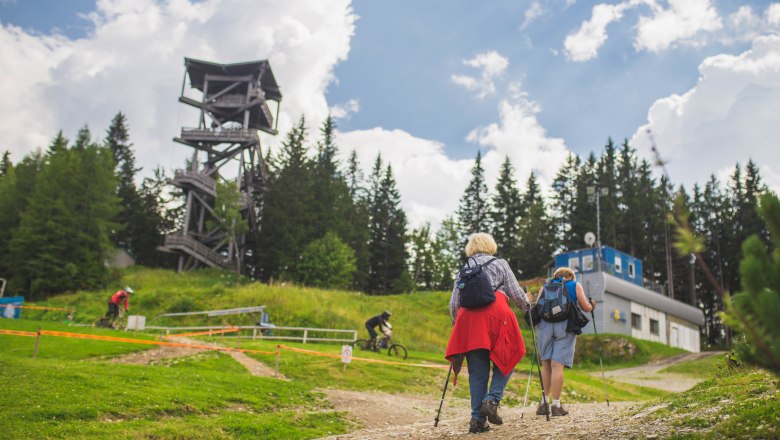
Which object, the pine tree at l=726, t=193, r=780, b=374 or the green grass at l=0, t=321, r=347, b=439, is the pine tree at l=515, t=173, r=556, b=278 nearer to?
the green grass at l=0, t=321, r=347, b=439

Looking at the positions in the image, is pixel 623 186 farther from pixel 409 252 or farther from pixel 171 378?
pixel 171 378

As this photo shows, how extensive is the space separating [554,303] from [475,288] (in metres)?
2.12

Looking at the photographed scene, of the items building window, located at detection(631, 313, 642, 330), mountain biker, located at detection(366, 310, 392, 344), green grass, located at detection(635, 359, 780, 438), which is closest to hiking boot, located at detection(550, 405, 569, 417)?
green grass, located at detection(635, 359, 780, 438)

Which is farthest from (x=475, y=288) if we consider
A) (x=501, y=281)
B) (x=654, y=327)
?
(x=654, y=327)

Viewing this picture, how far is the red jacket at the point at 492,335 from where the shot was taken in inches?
257

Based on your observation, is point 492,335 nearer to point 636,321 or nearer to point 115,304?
point 115,304

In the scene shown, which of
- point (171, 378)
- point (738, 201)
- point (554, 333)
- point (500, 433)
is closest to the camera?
point (500, 433)

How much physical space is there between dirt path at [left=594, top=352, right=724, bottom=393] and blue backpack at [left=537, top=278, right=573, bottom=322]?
49.1 feet

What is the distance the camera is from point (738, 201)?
205 feet

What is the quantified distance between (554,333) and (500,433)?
2.11 m

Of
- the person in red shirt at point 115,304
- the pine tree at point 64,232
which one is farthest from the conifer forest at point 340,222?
the person in red shirt at point 115,304

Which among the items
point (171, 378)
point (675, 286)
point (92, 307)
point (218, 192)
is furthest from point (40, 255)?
point (675, 286)

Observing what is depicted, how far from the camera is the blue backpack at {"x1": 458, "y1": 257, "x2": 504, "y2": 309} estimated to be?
21.5 ft

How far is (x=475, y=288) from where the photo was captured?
21.7 feet
